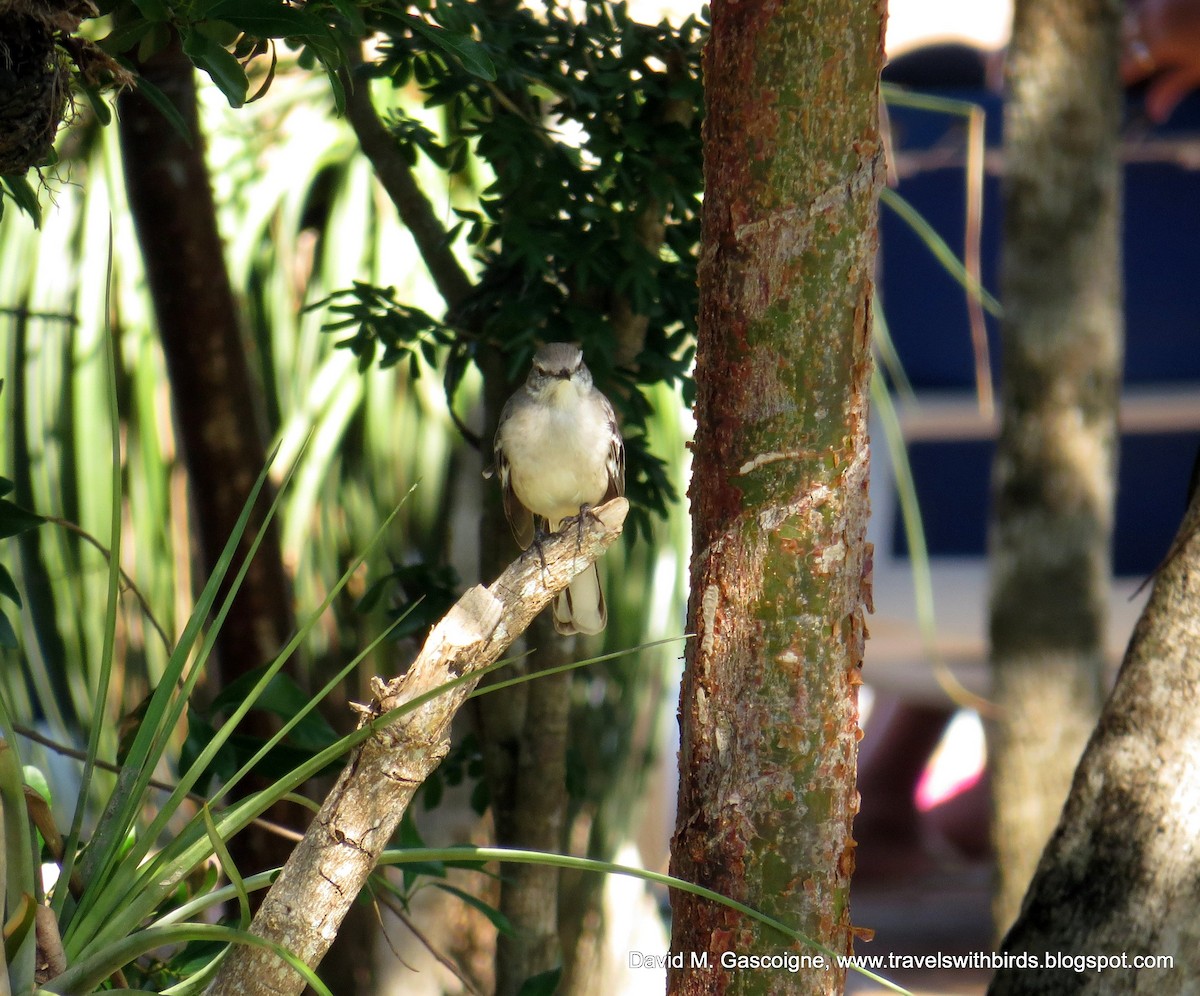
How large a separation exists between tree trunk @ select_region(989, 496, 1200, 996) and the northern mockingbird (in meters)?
0.96

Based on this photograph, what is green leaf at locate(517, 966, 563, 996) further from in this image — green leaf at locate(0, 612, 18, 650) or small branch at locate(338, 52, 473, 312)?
small branch at locate(338, 52, 473, 312)

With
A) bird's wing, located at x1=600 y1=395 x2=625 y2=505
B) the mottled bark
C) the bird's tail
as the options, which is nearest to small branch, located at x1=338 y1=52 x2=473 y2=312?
bird's wing, located at x1=600 y1=395 x2=625 y2=505

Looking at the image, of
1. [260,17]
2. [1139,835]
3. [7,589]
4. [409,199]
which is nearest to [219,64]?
[260,17]

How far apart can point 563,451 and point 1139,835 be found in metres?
1.25

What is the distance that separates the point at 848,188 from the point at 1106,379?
1.93m

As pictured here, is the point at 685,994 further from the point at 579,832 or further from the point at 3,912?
the point at 579,832

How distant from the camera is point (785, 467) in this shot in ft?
5.16

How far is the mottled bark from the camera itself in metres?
2.73

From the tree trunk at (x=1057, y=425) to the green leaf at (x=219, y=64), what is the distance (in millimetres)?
2253

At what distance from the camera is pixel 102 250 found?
346cm

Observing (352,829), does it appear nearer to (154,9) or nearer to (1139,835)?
(154,9)

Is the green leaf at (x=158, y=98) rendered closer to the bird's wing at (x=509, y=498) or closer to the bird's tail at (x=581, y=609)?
the bird's wing at (x=509, y=498)

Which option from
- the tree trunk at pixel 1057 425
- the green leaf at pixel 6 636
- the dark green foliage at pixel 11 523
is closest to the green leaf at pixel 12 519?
the dark green foliage at pixel 11 523

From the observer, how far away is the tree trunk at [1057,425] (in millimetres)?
3182
